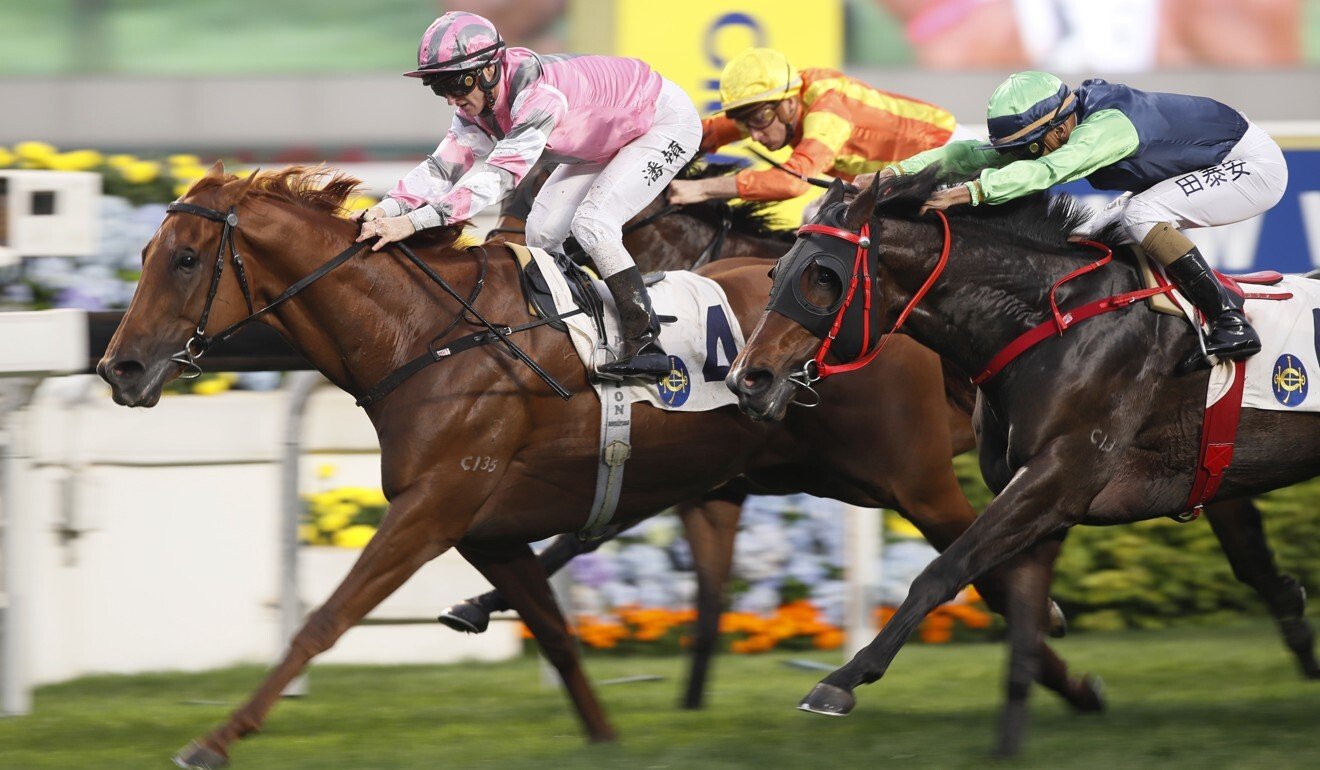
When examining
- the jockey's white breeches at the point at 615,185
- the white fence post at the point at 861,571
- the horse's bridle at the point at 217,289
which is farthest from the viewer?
the white fence post at the point at 861,571

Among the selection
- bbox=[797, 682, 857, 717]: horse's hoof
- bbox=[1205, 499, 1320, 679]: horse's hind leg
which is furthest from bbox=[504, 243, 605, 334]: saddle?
bbox=[1205, 499, 1320, 679]: horse's hind leg

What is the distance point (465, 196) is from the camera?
5.08 meters

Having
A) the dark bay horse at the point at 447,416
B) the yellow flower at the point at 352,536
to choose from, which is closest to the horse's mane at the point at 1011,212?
the dark bay horse at the point at 447,416

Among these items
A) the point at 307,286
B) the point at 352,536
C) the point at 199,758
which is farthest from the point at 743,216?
the point at 199,758

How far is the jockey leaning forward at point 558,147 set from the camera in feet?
16.8

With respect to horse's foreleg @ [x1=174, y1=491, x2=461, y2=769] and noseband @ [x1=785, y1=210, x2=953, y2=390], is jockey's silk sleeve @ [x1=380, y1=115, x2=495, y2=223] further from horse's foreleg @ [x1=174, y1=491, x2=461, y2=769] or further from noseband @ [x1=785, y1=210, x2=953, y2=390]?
noseband @ [x1=785, y1=210, x2=953, y2=390]

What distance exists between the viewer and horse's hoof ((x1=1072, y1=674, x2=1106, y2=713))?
17.5 feet

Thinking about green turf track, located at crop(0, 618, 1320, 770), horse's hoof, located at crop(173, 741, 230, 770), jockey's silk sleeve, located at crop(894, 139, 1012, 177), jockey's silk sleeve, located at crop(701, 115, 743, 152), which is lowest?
green turf track, located at crop(0, 618, 1320, 770)

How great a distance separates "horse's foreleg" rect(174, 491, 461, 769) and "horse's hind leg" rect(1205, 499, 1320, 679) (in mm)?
A: 2611

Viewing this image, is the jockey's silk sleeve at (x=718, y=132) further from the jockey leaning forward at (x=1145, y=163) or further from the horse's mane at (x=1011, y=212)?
the horse's mane at (x=1011, y=212)

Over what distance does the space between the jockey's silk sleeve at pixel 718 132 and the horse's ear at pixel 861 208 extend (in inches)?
77.6

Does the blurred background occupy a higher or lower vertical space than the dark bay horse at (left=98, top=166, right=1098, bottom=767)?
lower

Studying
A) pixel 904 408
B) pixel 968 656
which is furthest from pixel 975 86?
pixel 904 408

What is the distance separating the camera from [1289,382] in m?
5.09
